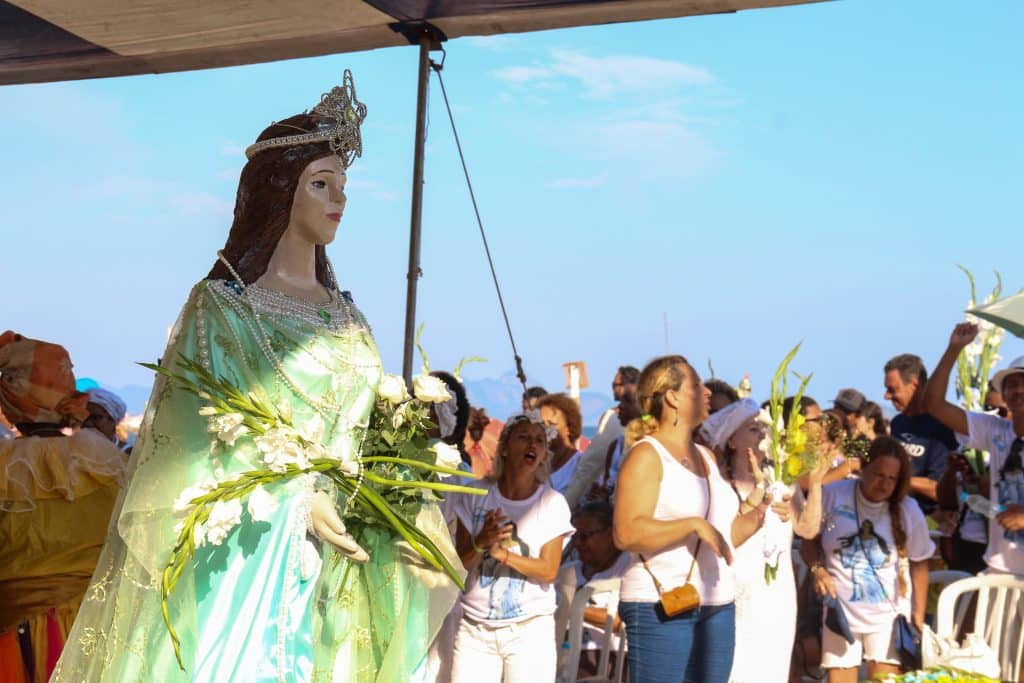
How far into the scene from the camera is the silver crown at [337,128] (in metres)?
3.91

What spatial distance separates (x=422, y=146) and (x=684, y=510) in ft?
5.89

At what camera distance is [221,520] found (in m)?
3.41

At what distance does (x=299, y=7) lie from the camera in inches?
206

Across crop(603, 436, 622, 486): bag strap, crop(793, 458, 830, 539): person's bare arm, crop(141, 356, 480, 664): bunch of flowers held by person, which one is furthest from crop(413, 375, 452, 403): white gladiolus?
crop(603, 436, 622, 486): bag strap

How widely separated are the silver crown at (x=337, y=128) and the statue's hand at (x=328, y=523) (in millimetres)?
1010

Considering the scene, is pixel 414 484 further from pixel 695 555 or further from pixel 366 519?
pixel 695 555

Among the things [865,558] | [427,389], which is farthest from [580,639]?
[427,389]

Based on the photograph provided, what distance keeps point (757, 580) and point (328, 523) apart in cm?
300

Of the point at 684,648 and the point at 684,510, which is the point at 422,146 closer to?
the point at 684,510

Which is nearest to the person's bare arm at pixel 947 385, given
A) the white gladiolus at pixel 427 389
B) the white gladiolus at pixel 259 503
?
the white gladiolus at pixel 427 389

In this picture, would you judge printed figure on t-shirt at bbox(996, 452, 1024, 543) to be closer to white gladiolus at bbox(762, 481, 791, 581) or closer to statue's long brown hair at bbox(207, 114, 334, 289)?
white gladiolus at bbox(762, 481, 791, 581)

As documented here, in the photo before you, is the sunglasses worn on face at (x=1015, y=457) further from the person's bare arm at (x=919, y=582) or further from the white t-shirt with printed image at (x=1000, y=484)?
the person's bare arm at (x=919, y=582)

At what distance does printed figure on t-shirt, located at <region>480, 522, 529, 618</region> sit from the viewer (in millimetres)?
5395

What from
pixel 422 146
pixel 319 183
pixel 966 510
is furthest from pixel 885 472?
pixel 319 183
